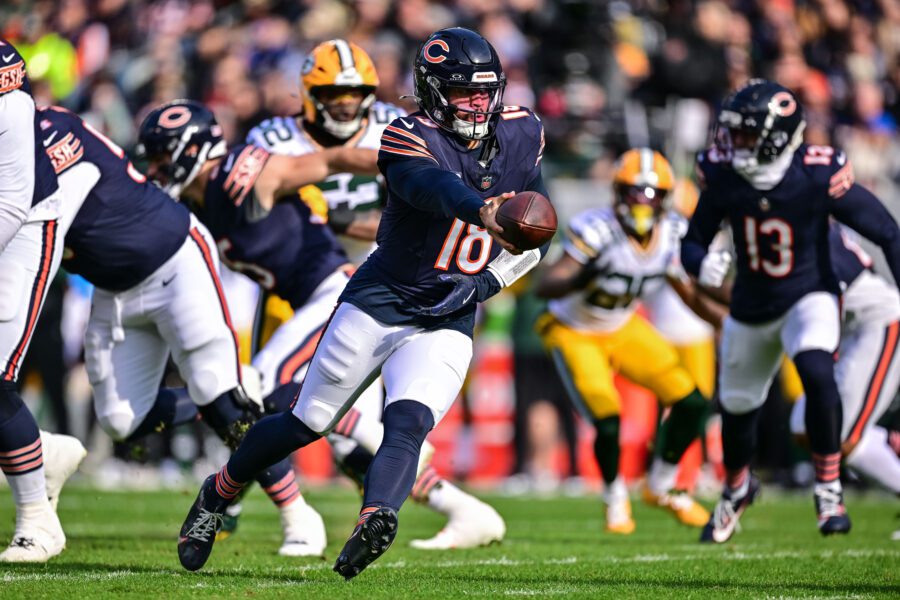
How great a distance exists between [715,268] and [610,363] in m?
2.07

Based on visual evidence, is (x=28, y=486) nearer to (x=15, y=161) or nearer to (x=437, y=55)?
(x=15, y=161)

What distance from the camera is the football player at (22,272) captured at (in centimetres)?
581

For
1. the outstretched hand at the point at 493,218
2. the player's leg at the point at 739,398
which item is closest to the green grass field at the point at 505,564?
the player's leg at the point at 739,398

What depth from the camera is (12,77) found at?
583cm

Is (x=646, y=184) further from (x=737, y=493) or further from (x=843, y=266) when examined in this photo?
(x=737, y=493)

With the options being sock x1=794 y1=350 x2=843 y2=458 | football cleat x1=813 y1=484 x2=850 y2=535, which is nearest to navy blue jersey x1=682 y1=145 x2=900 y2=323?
sock x1=794 y1=350 x2=843 y2=458

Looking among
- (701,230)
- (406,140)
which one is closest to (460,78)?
(406,140)

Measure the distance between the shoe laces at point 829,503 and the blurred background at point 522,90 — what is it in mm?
4451

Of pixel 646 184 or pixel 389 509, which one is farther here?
pixel 646 184

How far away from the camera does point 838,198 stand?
24.1ft

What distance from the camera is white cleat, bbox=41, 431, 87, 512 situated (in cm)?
675

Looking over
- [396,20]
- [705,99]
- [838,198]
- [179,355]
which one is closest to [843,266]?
[838,198]

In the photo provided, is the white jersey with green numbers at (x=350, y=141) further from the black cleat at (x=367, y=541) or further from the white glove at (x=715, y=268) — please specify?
the black cleat at (x=367, y=541)

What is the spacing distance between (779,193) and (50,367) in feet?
23.2
